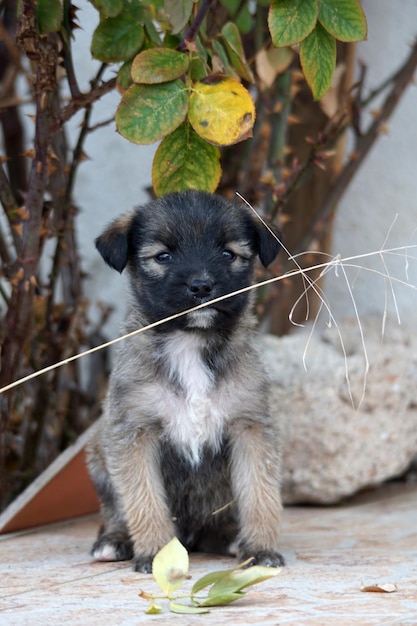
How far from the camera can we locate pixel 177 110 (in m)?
3.25

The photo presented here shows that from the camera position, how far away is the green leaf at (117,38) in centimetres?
355

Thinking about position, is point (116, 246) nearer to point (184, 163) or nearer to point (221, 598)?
point (184, 163)

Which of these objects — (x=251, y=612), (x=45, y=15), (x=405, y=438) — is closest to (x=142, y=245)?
(x=45, y=15)

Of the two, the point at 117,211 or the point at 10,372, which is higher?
the point at 117,211

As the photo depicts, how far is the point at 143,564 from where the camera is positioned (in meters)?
3.47

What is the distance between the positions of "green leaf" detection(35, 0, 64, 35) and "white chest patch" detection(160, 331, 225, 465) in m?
1.18

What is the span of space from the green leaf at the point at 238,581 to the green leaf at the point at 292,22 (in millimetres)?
1581

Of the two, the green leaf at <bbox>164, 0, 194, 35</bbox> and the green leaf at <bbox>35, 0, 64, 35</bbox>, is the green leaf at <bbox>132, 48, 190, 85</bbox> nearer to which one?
the green leaf at <bbox>164, 0, 194, 35</bbox>

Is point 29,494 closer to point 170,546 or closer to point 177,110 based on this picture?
point 170,546

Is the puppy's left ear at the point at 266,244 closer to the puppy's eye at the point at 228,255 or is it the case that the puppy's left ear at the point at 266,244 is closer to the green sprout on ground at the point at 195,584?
the puppy's eye at the point at 228,255

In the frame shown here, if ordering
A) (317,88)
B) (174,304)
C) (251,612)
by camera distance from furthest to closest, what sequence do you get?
(174,304) < (317,88) < (251,612)

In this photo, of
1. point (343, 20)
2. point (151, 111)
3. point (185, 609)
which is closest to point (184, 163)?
point (151, 111)

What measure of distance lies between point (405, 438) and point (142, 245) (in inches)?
83.9

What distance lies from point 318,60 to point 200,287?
0.84m
